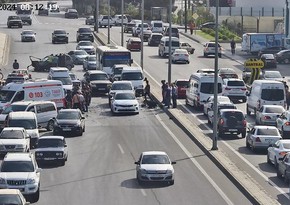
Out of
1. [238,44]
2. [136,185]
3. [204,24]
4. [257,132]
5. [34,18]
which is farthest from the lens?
[34,18]

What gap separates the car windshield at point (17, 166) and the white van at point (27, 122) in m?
10.7

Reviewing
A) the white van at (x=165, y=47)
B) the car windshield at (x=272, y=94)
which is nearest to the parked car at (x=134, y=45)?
the white van at (x=165, y=47)

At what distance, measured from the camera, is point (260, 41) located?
9575cm

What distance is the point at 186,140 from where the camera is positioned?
49.6 metres

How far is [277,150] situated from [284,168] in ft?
9.10

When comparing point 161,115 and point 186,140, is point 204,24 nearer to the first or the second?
point 161,115

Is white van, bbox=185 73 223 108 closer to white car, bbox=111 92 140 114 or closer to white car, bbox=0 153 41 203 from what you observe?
white car, bbox=111 92 140 114

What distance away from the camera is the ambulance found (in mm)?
55656

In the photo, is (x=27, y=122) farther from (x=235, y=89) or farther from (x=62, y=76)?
(x=235, y=89)

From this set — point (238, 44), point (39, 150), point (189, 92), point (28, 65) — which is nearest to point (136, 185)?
point (39, 150)

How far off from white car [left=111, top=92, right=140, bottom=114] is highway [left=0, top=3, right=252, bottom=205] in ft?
1.74

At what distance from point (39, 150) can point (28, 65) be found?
43895 mm

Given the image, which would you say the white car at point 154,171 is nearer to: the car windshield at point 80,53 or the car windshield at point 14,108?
the car windshield at point 14,108

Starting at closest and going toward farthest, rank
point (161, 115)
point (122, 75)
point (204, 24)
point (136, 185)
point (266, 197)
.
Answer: point (266, 197) → point (136, 185) → point (161, 115) → point (122, 75) → point (204, 24)
